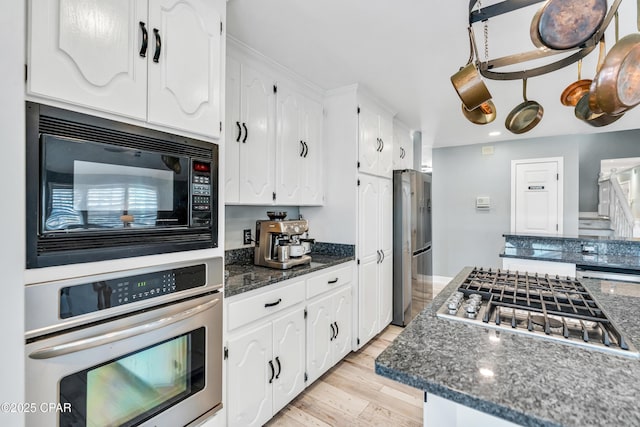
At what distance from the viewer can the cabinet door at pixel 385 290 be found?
307cm

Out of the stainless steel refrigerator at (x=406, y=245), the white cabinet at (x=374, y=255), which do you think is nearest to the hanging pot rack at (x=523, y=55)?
the white cabinet at (x=374, y=255)

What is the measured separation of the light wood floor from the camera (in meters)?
1.90

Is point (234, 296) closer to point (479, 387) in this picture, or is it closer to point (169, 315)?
point (169, 315)

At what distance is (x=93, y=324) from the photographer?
3.29ft

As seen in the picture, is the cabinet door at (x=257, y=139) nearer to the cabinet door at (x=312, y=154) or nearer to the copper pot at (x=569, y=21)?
the cabinet door at (x=312, y=154)

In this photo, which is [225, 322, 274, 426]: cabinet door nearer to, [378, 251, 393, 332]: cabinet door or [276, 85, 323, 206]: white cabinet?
[276, 85, 323, 206]: white cabinet

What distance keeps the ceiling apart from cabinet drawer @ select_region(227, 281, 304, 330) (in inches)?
62.0

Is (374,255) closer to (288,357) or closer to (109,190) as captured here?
(288,357)

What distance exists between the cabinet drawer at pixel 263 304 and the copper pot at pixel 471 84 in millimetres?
1429

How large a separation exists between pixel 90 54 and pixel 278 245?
58.0 inches

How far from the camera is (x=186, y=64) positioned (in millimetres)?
1302

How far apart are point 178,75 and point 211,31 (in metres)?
0.32

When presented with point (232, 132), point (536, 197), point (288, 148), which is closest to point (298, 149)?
point (288, 148)

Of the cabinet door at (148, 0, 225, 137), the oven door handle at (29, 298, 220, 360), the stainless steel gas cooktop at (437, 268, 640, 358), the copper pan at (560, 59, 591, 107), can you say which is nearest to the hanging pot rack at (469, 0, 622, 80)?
the copper pan at (560, 59, 591, 107)
